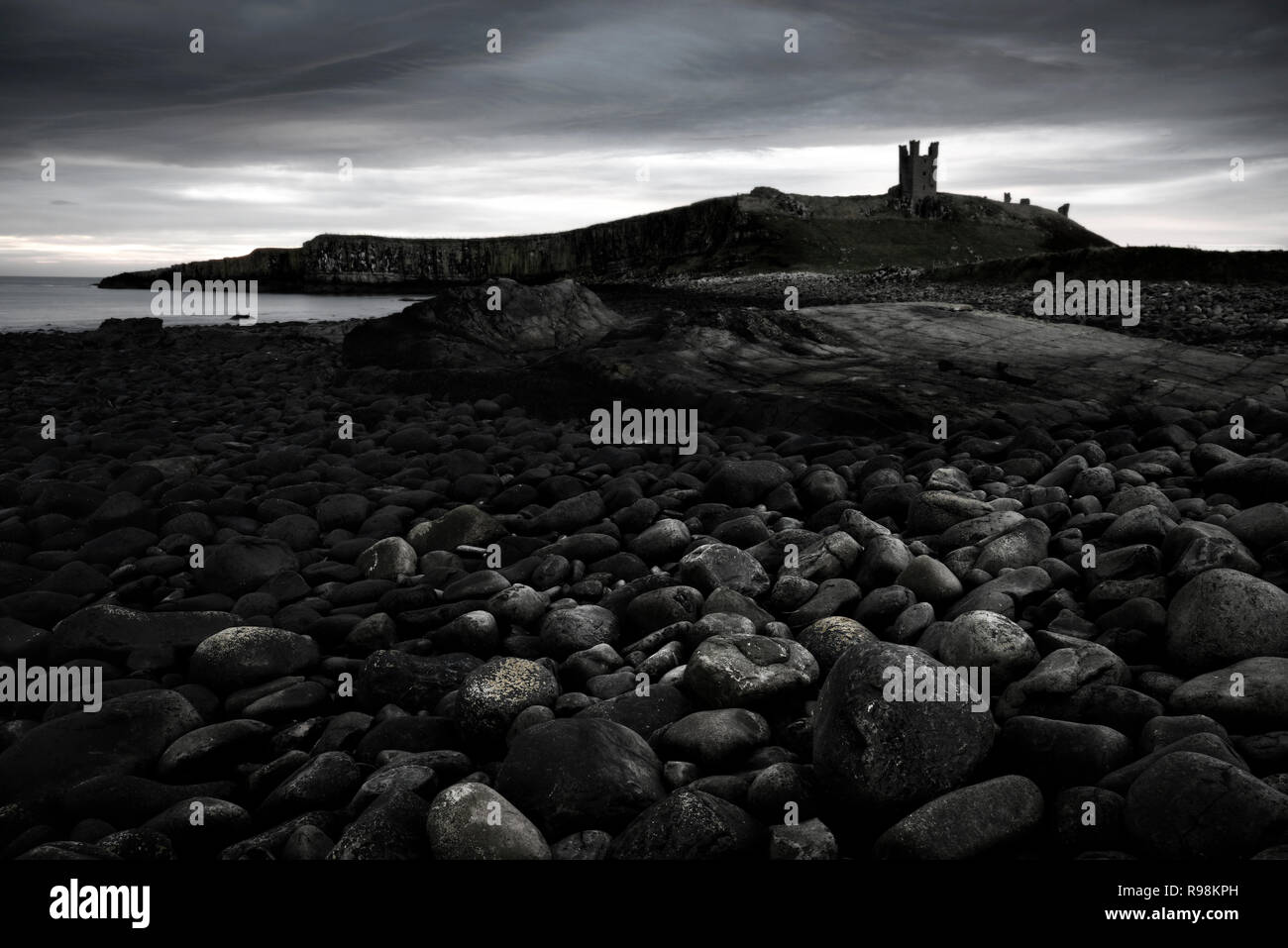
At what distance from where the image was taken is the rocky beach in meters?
2.84

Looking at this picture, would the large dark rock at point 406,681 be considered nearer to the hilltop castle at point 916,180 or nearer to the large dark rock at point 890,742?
the large dark rock at point 890,742

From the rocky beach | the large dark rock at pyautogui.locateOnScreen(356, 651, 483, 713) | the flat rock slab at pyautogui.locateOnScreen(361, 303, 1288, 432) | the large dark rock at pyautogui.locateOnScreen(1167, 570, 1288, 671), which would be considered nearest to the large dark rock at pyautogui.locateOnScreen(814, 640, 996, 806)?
the rocky beach

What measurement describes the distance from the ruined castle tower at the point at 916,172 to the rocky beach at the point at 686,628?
99200 millimetres

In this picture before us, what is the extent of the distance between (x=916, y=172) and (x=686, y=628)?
108m

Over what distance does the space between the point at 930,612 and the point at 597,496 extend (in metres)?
3.02

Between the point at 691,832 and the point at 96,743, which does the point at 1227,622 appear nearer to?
the point at 691,832

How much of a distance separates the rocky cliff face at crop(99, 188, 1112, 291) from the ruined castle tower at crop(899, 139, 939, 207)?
2.36 metres

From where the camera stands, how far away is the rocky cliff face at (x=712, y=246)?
84875 millimetres

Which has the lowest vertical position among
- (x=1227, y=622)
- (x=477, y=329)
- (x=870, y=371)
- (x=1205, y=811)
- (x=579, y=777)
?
(x=579, y=777)

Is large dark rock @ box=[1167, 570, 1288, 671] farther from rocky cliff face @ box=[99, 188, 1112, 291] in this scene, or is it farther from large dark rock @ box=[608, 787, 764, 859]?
rocky cliff face @ box=[99, 188, 1112, 291]

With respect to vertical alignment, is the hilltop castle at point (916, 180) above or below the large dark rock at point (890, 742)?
above

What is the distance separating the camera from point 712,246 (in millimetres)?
93188

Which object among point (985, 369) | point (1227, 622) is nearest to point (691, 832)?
point (1227, 622)

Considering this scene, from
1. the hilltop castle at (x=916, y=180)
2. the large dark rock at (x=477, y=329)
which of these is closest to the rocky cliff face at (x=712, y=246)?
the hilltop castle at (x=916, y=180)
